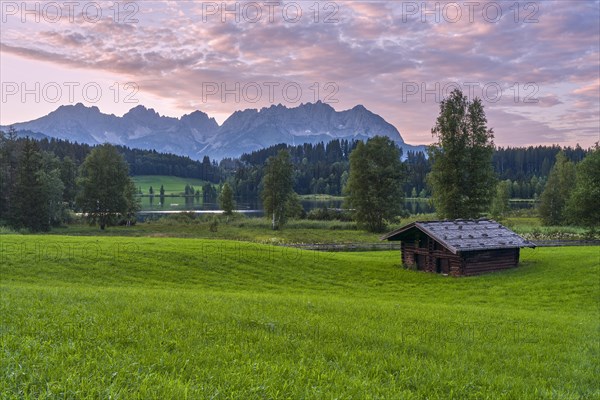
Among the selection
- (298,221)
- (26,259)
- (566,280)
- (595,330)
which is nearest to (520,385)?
(595,330)

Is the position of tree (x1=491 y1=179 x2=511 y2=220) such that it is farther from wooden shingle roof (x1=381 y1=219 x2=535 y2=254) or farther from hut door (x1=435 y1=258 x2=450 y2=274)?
hut door (x1=435 y1=258 x2=450 y2=274)

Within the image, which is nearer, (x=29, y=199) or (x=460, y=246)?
(x=460, y=246)

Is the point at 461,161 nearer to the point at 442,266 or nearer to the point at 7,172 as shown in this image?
the point at 442,266

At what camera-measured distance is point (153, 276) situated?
93.1ft

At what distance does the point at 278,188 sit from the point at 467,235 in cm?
5697

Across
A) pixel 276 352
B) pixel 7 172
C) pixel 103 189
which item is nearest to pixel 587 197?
pixel 276 352

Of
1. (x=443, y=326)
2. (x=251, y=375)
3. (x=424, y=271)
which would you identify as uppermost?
(x=251, y=375)

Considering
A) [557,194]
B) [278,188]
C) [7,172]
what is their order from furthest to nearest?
[557,194] < [278,188] < [7,172]

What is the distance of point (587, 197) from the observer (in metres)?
64.3

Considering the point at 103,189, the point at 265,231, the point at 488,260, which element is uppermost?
the point at 103,189

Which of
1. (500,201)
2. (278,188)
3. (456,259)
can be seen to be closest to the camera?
(456,259)

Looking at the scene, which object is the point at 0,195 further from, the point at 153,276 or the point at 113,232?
the point at 153,276

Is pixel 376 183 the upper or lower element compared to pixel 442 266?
upper

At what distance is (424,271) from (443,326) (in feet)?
90.7
